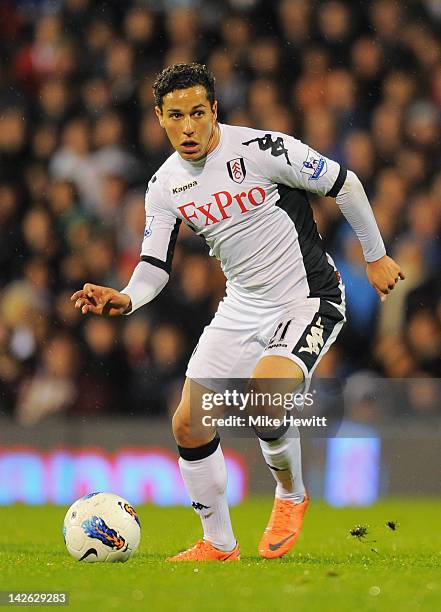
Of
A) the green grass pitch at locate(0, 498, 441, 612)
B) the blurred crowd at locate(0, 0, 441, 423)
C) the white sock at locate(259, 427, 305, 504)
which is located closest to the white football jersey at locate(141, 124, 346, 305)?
the white sock at locate(259, 427, 305, 504)

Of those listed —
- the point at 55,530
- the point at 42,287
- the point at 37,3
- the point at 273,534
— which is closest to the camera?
the point at 273,534

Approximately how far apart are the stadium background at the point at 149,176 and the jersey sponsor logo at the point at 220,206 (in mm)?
4036

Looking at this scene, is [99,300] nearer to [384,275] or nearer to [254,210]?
[254,210]

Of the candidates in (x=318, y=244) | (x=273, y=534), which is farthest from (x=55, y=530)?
(x=318, y=244)

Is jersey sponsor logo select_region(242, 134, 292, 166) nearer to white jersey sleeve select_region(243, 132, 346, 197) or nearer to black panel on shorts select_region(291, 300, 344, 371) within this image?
white jersey sleeve select_region(243, 132, 346, 197)

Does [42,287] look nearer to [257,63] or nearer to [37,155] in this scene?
[37,155]

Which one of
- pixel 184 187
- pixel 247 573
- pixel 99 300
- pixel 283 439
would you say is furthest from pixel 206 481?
pixel 184 187

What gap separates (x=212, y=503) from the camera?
5.57 metres

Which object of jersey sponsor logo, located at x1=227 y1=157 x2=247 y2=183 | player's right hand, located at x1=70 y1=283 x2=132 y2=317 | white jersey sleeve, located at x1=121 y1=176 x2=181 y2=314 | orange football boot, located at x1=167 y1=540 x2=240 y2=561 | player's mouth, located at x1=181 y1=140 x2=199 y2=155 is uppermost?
player's mouth, located at x1=181 y1=140 x2=199 y2=155

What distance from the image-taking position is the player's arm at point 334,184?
5.69m

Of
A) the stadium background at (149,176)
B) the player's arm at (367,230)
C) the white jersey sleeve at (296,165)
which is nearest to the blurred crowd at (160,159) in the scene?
the stadium background at (149,176)

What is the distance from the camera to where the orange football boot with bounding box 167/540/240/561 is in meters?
5.48

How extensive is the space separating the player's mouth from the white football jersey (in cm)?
14

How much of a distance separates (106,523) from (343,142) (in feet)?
19.4
